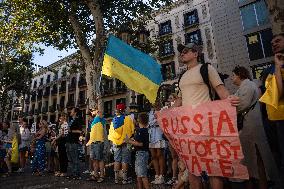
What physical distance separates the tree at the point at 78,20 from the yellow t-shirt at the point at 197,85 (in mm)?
9715

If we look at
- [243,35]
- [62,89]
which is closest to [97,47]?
[243,35]

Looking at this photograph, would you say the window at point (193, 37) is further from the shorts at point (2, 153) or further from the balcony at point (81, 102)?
the shorts at point (2, 153)

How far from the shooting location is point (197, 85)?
3141 millimetres

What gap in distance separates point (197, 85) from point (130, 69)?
254cm

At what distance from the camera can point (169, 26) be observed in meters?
31.9

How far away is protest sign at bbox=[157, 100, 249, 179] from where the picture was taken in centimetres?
282

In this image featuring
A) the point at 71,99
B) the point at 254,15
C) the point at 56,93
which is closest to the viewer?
the point at 254,15

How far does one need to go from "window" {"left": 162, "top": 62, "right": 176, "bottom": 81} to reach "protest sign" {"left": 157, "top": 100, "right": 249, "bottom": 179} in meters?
27.1

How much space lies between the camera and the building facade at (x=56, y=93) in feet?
143

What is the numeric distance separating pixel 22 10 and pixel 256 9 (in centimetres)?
1738

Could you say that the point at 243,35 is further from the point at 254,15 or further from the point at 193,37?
the point at 193,37

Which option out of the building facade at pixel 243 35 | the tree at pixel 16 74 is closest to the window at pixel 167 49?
the building facade at pixel 243 35

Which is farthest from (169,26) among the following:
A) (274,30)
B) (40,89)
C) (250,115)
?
(40,89)

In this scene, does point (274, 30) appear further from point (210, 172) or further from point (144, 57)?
point (210, 172)
